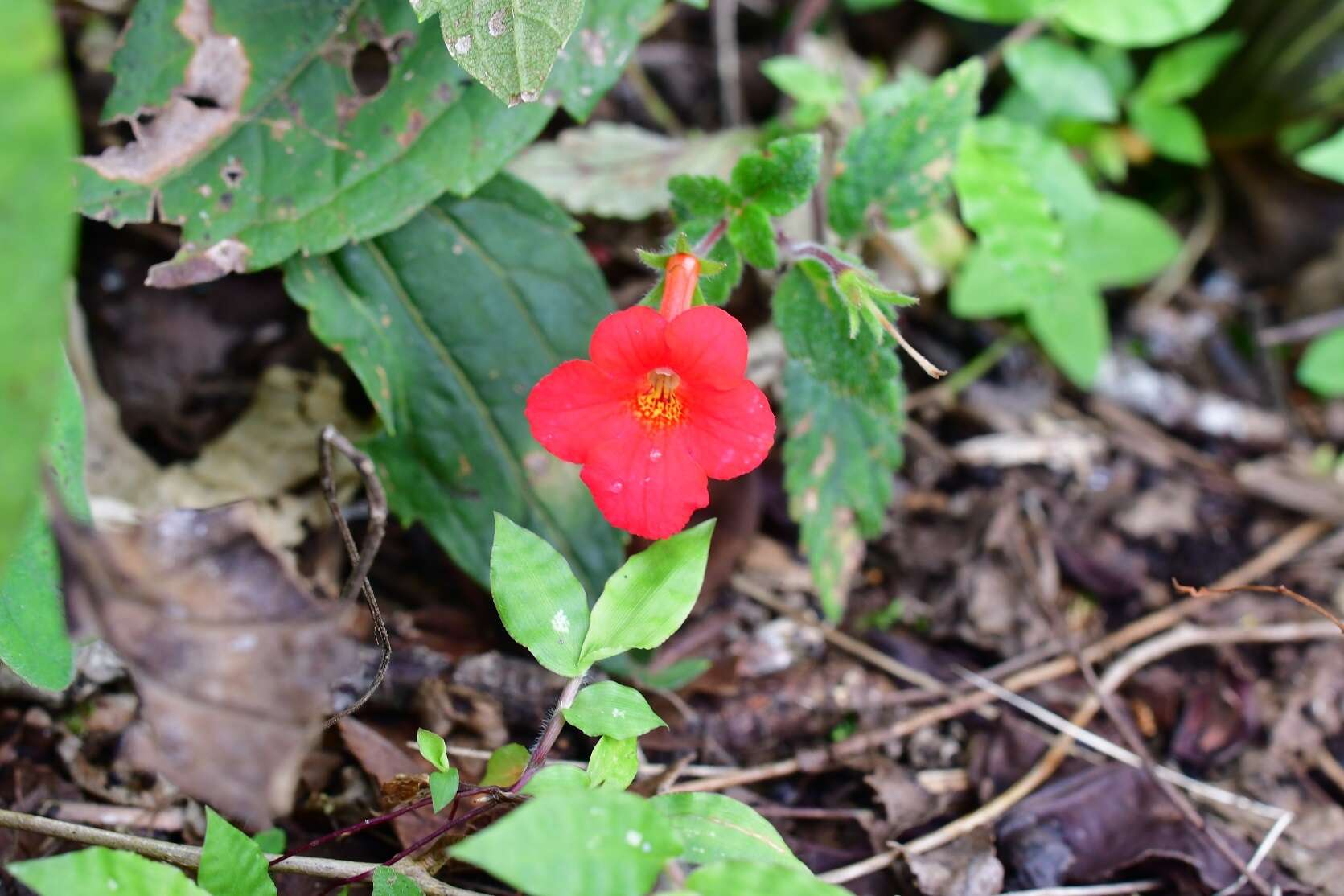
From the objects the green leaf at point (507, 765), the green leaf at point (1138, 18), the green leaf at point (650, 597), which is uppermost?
the green leaf at point (1138, 18)

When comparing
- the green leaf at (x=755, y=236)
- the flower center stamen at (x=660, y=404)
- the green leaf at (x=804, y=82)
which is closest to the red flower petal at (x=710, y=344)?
the flower center stamen at (x=660, y=404)

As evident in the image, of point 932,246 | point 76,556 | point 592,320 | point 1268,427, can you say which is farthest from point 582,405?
point 1268,427

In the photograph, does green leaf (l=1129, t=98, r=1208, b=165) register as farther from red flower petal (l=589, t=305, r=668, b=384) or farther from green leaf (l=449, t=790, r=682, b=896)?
green leaf (l=449, t=790, r=682, b=896)

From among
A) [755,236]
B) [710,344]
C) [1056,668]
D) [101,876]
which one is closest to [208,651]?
[101,876]

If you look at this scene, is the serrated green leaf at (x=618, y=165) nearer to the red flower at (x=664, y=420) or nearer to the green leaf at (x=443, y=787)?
the red flower at (x=664, y=420)

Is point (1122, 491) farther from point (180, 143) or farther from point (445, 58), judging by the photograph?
point (180, 143)

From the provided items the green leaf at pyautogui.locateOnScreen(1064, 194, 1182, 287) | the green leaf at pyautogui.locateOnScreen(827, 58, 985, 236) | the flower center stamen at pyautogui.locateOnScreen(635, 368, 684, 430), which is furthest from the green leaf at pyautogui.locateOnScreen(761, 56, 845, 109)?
the flower center stamen at pyautogui.locateOnScreen(635, 368, 684, 430)

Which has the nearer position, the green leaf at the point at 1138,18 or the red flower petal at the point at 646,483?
the red flower petal at the point at 646,483
